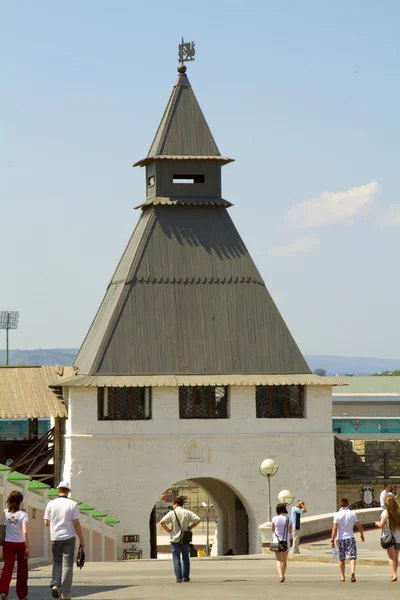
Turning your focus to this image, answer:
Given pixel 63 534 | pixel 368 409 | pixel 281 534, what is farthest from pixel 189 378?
pixel 368 409

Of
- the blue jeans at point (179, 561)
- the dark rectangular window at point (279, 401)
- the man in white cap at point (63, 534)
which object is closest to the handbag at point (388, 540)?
the blue jeans at point (179, 561)

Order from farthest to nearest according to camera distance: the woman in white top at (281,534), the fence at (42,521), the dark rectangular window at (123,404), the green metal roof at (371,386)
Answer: the green metal roof at (371,386) → the dark rectangular window at (123,404) → the fence at (42,521) → the woman in white top at (281,534)

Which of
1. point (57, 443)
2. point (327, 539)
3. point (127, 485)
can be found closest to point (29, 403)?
point (57, 443)

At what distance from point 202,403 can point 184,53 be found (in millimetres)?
13420

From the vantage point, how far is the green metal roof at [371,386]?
11581 centimetres

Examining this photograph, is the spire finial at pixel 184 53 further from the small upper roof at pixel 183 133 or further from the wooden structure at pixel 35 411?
the wooden structure at pixel 35 411

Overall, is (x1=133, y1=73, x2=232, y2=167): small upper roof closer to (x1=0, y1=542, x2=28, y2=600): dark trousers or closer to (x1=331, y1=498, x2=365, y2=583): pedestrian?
(x1=331, y1=498, x2=365, y2=583): pedestrian

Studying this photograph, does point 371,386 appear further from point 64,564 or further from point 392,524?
point 64,564

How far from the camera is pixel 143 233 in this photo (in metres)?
44.9

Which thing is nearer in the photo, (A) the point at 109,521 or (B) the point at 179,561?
(B) the point at 179,561

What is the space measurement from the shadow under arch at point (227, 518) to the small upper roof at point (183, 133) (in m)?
11.4

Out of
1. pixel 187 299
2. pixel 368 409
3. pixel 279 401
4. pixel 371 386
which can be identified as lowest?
pixel 279 401

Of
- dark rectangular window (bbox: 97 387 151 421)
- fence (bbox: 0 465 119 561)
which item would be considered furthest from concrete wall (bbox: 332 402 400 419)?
fence (bbox: 0 465 119 561)

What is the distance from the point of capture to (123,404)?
1677 inches
